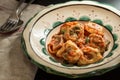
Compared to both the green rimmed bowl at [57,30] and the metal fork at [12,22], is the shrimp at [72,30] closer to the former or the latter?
the green rimmed bowl at [57,30]

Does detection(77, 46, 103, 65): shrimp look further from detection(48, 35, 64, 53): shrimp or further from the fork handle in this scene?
the fork handle

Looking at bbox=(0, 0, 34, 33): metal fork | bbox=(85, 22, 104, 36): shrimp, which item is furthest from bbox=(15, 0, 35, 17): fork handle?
bbox=(85, 22, 104, 36): shrimp

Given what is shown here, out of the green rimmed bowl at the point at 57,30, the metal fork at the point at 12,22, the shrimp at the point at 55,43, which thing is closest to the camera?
the green rimmed bowl at the point at 57,30

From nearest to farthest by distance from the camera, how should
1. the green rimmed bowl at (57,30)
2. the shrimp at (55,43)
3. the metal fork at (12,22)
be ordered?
the green rimmed bowl at (57,30), the shrimp at (55,43), the metal fork at (12,22)

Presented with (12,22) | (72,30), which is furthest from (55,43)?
(12,22)

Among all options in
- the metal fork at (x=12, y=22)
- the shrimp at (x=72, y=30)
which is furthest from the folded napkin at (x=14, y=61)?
the shrimp at (x=72, y=30)

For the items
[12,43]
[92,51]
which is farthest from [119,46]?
[12,43]

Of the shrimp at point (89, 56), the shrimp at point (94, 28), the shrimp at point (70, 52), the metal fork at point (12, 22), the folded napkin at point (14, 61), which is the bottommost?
the folded napkin at point (14, 61)
